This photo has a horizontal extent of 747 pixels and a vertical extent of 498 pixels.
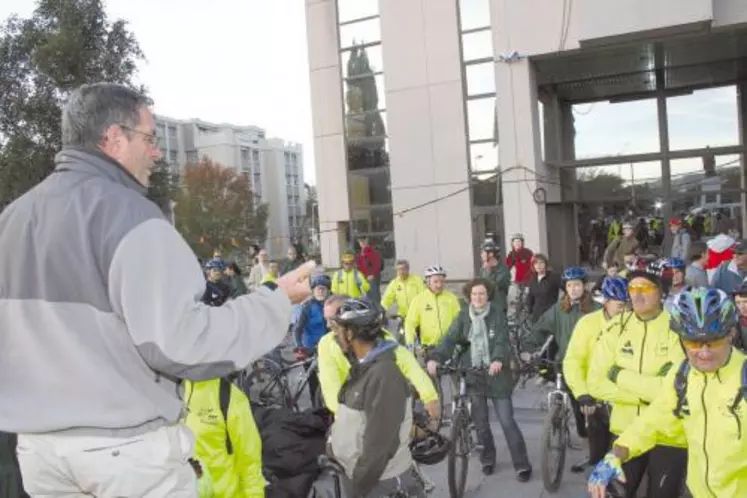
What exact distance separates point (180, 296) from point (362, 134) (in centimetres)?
1868

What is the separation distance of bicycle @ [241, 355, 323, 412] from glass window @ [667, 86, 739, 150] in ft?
44.2

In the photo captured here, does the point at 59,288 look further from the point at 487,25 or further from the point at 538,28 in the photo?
the point at 487,25

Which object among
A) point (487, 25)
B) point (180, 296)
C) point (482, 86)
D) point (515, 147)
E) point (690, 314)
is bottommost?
point (690, 314)

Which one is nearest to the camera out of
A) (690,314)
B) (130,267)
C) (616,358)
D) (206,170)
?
(130,267)

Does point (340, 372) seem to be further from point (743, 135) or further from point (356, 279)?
point (743, 135)

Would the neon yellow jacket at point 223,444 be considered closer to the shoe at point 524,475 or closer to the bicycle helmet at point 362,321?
the bicycle helmet at point 362,321

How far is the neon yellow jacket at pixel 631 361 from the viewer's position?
14.4 ft

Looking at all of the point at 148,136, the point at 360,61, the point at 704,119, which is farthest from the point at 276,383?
the point at 704,119

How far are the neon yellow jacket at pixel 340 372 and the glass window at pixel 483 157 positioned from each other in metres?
12.8

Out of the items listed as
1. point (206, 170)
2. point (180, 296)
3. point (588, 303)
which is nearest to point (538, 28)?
point (588, 303)

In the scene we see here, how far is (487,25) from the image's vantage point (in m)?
17.2

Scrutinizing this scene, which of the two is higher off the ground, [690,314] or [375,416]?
[690,314]

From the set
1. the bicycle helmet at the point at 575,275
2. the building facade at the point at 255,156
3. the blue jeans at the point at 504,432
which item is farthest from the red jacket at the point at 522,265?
the building facade at the point at 255,156

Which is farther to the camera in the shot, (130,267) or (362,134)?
(362,134)
